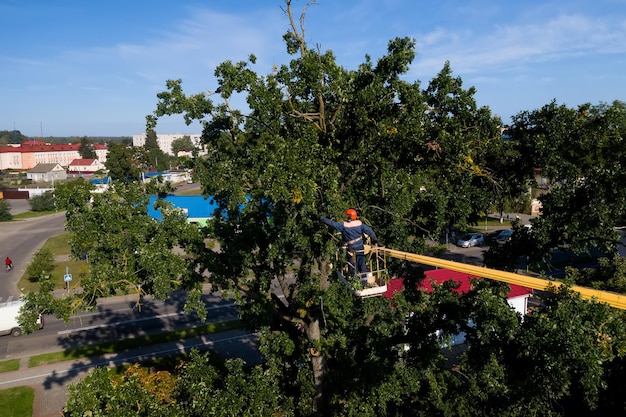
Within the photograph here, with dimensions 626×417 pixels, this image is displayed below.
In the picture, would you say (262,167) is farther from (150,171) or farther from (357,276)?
(150,171)

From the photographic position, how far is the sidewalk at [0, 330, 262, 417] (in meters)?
21.8

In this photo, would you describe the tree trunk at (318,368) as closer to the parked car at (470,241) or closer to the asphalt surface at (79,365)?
the asphalt surface at (79,365)

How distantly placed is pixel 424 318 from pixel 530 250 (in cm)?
391

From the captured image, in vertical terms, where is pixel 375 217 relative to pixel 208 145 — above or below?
below

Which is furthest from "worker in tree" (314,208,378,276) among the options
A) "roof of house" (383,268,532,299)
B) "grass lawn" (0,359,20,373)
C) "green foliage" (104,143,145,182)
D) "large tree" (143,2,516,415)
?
"green foliage" (104,143,145,182)

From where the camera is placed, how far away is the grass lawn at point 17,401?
20516mm

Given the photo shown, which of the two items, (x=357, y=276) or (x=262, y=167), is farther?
(x=262, y=167)

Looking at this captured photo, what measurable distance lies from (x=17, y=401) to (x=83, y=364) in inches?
153

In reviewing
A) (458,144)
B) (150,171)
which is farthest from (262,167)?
(150,171)

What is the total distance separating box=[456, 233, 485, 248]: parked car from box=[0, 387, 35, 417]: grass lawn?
1559 inches

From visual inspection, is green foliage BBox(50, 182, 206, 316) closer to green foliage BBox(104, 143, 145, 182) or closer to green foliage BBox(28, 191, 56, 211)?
green foliage BBox(28, 191, 56, 211)

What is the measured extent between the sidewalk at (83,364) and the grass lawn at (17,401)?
0.80 feet

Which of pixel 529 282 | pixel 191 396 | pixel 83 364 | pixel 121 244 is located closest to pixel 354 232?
pixel 529 282

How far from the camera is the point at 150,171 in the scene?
115062mm
